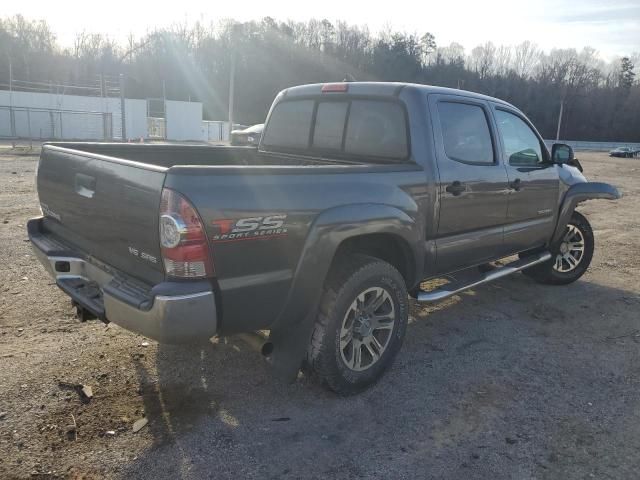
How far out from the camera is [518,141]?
5066 mm

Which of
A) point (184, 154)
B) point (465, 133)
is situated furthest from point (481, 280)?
point (184, 154)

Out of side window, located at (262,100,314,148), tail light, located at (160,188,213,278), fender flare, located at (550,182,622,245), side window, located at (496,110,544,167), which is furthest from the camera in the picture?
fender flare, located at (550,182,622,245)

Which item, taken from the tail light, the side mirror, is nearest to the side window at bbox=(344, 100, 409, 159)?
the tail light

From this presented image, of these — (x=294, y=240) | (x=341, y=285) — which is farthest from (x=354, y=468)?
(x=294, y=240)

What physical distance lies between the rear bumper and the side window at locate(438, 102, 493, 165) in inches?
92.4

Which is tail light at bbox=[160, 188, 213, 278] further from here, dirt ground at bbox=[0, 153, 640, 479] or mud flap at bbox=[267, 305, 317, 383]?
dirt ground at bbox=[0, 153, 640, 479]

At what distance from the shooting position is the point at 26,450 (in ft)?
9.20

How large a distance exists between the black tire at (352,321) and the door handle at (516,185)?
1752 millimetres

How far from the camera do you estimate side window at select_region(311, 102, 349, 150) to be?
174 inches

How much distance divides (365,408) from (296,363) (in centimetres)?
60

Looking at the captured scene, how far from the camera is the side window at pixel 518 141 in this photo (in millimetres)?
4859

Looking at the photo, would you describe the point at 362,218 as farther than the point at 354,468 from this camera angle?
Yes

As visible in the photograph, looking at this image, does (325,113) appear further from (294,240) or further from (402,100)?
(294,240)

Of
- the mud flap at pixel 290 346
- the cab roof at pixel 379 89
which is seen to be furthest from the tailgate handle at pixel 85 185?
the cab roof at pixel 379 89
